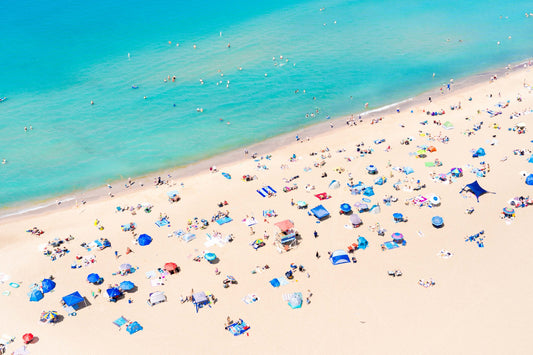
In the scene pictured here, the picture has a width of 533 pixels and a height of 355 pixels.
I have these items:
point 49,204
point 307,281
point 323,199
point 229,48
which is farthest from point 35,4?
point 307,281

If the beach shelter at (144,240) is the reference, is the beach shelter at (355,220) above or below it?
below

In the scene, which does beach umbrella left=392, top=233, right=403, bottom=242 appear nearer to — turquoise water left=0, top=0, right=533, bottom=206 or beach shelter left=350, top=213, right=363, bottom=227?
beach shelter left=350, top=213, right=363, bottom=227

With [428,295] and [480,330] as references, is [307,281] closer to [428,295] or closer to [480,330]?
[428,295]

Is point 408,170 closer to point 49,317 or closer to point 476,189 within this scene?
point 476,189

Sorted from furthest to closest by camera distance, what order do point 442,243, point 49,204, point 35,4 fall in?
point 35,4 → point 49,204 → point 442,243

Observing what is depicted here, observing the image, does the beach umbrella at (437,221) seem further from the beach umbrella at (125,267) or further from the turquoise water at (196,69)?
the turquoise water at (196,69)

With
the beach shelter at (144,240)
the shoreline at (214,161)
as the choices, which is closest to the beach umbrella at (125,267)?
the beach shelter at (144,240)

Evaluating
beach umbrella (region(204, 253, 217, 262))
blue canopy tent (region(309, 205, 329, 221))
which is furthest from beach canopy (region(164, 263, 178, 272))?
blue canopy tent (region(309, 205, 329, 221))
